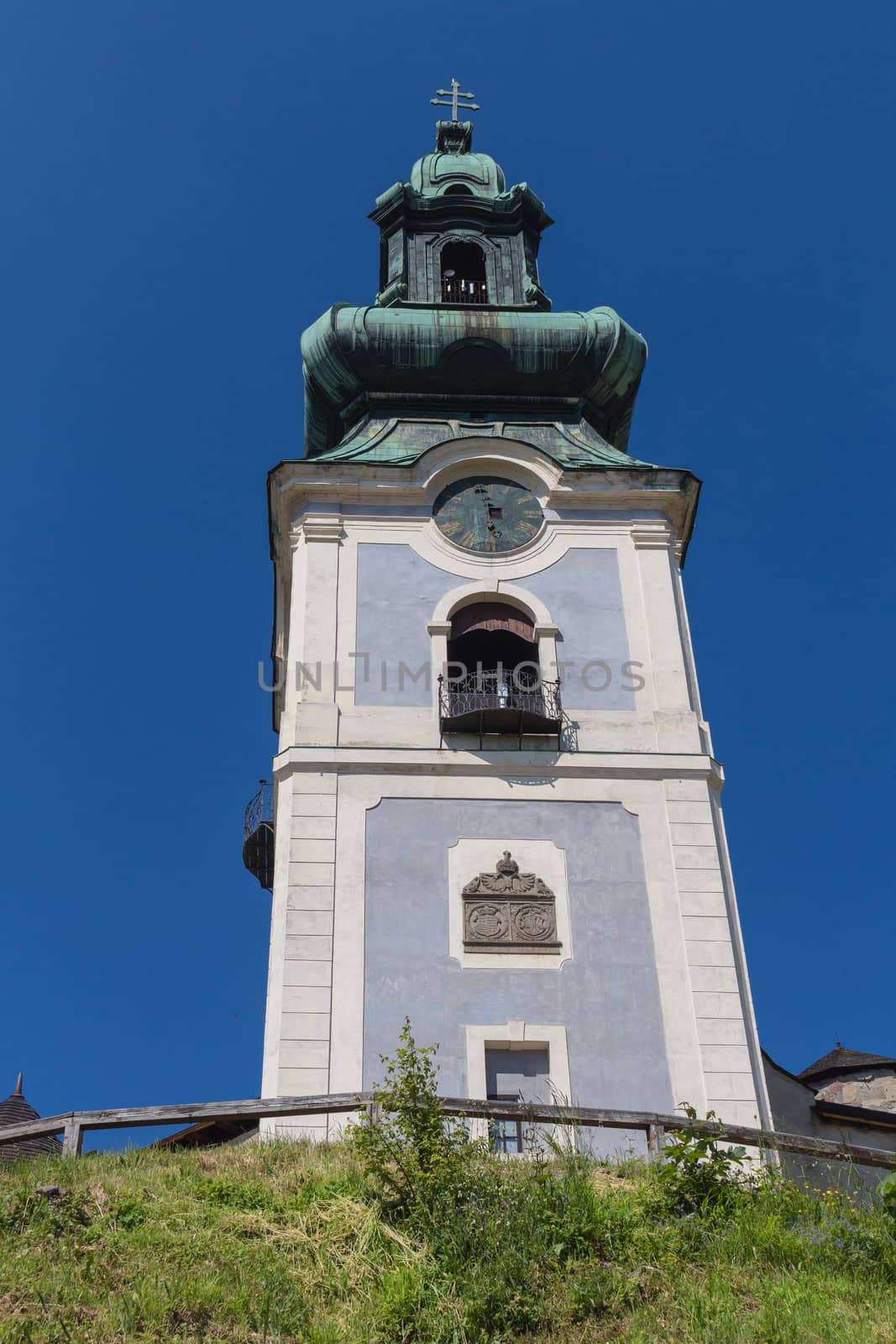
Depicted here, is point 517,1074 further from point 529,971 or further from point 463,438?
point 463,438

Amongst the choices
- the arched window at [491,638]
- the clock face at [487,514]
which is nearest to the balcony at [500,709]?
the arched window at [491,638]

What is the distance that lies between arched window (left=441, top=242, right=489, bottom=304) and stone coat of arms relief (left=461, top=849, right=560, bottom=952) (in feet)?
43.9

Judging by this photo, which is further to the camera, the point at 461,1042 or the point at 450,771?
the point at 450,771

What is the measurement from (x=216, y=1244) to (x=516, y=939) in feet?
26.8

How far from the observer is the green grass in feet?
34.4

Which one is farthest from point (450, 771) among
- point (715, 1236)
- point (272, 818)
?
point (715, 1236)

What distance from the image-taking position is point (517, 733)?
21.4 m

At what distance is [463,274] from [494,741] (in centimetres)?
1280

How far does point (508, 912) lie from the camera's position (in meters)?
19.6

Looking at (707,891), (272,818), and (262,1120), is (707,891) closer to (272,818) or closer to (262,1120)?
(262,1120)

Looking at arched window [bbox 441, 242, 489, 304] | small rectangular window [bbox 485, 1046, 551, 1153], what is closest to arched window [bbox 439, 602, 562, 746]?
small rectangular window [bbox 485, 1046, 551, 1153]

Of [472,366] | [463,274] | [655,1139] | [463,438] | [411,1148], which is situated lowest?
[411,1148]

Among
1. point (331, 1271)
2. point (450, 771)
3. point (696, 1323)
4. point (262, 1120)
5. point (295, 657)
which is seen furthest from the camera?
point (295, 657)

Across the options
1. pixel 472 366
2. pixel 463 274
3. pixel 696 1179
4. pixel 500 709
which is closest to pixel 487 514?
pixel 472 366
